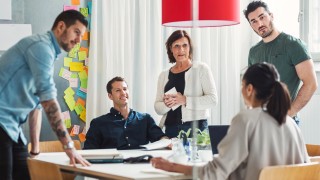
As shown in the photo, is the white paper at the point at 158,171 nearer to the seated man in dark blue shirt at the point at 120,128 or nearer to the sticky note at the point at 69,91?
the seated man in dark blue shirt at the point at 120,128

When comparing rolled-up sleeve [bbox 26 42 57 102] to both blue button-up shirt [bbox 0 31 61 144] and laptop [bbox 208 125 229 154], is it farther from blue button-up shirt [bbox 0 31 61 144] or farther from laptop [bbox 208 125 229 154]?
laptop [bbox 208 125 229 154]

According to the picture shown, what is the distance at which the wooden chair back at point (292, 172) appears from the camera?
212cm

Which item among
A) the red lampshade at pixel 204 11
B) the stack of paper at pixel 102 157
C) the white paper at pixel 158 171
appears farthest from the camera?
the red lampshade at pixel 204 11

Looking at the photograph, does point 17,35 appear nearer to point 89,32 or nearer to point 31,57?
point 89,32

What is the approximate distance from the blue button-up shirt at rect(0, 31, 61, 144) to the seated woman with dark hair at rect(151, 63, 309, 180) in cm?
63

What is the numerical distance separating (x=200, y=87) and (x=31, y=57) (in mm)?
1597

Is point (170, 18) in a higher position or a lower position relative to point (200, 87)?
higher

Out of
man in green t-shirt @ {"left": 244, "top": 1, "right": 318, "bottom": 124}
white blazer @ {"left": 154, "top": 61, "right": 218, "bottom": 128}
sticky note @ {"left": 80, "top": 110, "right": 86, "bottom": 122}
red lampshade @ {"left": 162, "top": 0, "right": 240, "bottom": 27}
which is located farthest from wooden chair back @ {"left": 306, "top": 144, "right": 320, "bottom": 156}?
sticky note @ {"left": 80, "top": 110, "right": 86, "bottom": 122}

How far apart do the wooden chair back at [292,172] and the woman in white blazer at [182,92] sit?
153 centimetres

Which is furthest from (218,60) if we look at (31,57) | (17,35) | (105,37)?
(31,57)

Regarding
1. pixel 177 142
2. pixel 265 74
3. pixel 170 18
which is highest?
pixel 170 18

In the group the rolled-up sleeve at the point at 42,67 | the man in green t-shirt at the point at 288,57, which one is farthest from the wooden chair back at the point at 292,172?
the man in green t-shirt at the point at 288,57

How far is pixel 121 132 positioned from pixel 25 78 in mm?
1425

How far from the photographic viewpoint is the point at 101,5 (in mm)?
4469
